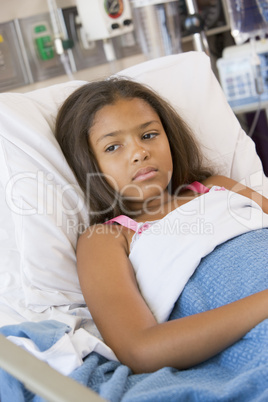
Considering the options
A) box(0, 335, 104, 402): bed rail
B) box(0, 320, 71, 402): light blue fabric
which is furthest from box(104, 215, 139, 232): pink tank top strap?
box(0, 335, 104, 402): bed rail

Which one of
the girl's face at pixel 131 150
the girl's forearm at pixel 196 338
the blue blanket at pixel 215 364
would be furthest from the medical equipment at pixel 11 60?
the girl's forearm at pixel 196 338

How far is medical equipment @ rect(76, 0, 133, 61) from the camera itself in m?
2.76

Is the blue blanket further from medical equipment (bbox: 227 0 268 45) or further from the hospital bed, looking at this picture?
medical equipment (bbox: 227 0 268 45)

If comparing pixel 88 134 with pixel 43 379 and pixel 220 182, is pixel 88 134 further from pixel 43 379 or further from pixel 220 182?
pixel 43 379

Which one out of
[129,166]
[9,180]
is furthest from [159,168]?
[9,180]

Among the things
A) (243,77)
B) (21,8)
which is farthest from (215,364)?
(21,8)

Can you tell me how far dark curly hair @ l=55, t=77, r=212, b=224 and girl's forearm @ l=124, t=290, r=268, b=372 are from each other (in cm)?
50

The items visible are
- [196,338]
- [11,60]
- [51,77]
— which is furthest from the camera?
[51,77]

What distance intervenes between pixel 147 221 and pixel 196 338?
43cm

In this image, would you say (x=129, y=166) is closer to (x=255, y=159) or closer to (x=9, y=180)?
(x=9, y=180)

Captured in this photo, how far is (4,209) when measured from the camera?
1.52 meters

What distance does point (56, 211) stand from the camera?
1.43 m

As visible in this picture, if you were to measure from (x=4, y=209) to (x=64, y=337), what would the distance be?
52 centimetres

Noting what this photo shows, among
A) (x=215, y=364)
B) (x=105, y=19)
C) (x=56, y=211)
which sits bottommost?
(x=215, y=364)
